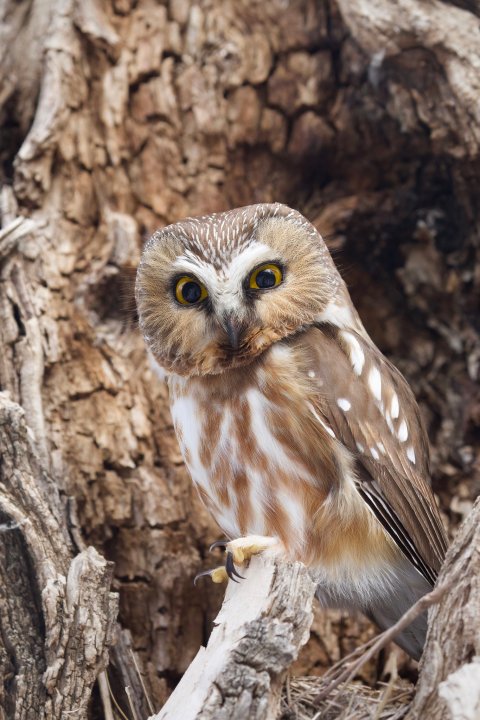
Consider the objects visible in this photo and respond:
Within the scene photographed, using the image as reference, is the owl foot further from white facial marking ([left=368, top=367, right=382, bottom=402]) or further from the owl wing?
white facial marking ([left=368, top=367, right=382, bottom=402])

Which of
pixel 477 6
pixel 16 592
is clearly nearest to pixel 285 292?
pixel 16 592

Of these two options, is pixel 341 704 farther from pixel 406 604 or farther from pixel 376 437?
pixel 376 437

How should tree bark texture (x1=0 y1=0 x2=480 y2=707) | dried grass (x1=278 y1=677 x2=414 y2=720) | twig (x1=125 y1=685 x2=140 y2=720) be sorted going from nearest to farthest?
dried grass (x1=278 y1=677 x2=414 y2=720) → twig (x1=125 y1=685 x2=140 y2=720) → tree bark texture (x1=0 y1=0 x2=480 y2=707)

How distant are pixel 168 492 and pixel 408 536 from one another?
3.39 feet

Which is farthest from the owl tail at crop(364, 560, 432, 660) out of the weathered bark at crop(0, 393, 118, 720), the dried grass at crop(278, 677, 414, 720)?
the weathered bark at crop(0, 393, 118, 720)

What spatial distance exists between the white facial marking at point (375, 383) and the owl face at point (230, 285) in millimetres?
278

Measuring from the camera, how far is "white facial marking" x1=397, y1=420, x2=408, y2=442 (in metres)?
2.89

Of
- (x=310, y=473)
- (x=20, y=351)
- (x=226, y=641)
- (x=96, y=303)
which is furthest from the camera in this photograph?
(x=96, y=303)

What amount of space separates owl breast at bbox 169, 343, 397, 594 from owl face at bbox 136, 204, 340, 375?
105 mm

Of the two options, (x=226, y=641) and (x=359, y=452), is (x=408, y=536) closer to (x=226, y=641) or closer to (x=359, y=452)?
(x=359, y=452)

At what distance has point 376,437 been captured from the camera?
2758 millimetres

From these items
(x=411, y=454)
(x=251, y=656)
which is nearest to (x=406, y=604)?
(x=411, y=454)

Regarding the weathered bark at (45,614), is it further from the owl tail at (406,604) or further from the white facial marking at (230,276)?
the owl tail at (406,604)

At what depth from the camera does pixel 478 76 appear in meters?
3.32
